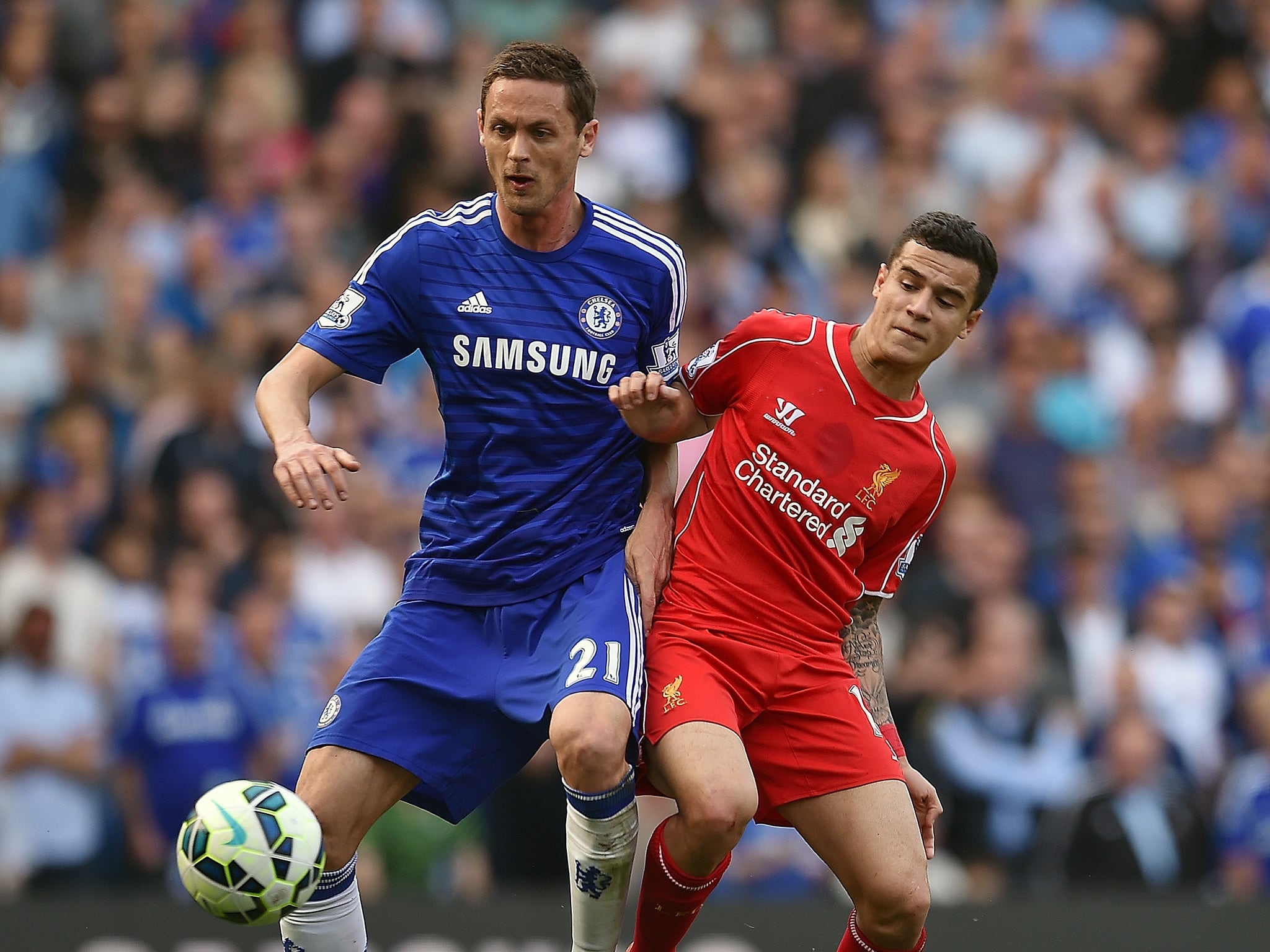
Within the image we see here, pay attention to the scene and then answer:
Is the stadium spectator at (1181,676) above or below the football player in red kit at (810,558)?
below

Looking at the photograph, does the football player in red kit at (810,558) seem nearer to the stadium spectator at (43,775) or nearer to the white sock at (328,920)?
the white sock at (328,920)

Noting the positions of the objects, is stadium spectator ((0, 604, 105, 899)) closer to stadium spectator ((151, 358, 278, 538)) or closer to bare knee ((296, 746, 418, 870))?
stadium spectator ((151, 358, 278, 538))

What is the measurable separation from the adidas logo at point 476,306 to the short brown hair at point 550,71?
0.62m

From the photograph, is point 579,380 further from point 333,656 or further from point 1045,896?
point 1045,896

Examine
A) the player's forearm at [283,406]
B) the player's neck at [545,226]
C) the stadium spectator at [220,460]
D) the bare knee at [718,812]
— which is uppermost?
the player's neck at [545,226]

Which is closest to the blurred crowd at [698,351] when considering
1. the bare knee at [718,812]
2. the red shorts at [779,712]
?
the red shorts at [779,712]

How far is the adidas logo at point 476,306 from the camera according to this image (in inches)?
223

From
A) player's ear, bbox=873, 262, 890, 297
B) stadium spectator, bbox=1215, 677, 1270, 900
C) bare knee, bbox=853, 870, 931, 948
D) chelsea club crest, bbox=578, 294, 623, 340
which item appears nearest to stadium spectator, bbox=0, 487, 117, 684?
chelsea club crest, bbox=578, 294, 623, 340

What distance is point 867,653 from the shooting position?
6145mm

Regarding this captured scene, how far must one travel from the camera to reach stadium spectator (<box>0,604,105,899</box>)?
352 inches

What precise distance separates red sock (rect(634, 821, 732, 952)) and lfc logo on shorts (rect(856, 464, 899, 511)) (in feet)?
4.09

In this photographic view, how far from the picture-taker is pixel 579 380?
567 centimetres

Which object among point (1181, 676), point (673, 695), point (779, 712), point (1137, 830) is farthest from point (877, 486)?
point (1181, 676)

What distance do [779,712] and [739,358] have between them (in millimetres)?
1203
